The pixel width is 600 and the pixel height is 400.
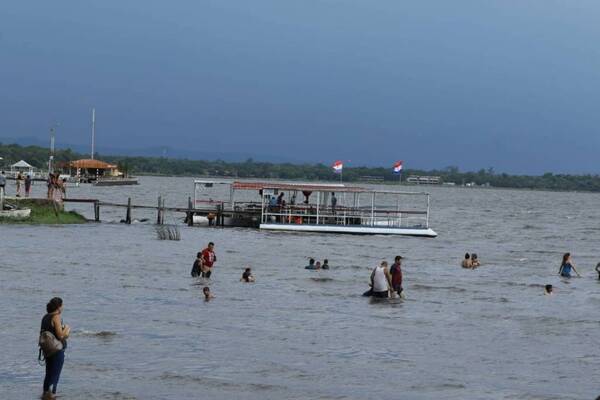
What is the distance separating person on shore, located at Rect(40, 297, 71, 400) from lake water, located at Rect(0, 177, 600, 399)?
3.04ft

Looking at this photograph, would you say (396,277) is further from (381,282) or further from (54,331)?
(54,331)

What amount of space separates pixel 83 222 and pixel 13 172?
121985 mm

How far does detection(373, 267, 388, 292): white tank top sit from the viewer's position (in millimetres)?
33750

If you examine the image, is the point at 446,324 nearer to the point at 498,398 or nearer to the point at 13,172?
the point at 498,398

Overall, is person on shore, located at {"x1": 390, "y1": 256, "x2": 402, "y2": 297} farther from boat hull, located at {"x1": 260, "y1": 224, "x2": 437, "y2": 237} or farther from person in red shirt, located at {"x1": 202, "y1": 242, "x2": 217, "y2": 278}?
boat hull, located at {"x1": 260, "y1": 224, "x2": 437, "y2": 237}

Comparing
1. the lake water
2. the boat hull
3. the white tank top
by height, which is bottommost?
the lake water

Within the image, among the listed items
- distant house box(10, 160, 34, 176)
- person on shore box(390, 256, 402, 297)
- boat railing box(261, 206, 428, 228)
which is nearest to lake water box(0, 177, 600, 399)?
person on shore box(390, 256, 402, 297)

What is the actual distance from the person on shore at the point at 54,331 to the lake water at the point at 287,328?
927 millimetres

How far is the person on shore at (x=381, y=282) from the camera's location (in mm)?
33656

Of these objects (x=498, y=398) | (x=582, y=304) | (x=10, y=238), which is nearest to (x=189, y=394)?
(x=498, y=398)

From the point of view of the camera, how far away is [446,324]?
3002cm

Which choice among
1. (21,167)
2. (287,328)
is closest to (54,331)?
(287,328)

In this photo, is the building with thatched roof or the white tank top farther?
the building with thatched roof

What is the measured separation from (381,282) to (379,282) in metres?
0.07
